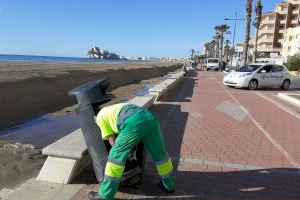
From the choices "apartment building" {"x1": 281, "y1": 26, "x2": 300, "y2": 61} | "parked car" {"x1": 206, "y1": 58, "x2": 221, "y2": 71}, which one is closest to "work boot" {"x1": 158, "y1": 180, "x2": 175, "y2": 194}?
"parked car" {"x1": 206, "y1": 58, "x2": 221, "y2": 71}

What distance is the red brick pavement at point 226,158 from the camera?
471 centimetres

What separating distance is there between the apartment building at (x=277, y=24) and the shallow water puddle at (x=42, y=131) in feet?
283

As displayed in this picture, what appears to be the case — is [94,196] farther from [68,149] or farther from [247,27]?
[247,27]

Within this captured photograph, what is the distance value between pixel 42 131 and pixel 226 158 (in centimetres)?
652

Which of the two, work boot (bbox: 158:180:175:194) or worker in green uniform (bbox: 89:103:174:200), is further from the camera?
work boot (bbox: 158:180:175:194)

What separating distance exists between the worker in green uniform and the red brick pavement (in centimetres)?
54

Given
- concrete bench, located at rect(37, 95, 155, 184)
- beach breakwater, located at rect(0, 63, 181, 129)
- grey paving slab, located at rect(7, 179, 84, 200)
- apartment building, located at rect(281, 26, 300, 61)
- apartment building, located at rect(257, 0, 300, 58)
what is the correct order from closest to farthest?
grey paving slab, located at rect(7, 179, 84, 200) < concrete bench, located at rect(37, 95, 155, 184) < beach breakwater, located at rect(0, 63, 181, 129) < apartment building, located at rect(281, 26, 300, 61) < apartment building, located at rect(257, 0, 300, 58)

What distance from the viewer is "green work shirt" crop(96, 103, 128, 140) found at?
3.96 m

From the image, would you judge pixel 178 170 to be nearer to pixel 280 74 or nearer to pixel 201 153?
pixel 201 153

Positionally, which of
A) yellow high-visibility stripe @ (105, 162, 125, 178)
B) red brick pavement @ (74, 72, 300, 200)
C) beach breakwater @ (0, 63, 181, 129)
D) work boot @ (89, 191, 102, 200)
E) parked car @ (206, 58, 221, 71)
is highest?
yellow high-visibility stripe @ (105, 162, 125, 178)

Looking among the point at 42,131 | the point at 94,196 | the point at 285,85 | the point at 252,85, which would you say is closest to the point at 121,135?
the point at 94,196

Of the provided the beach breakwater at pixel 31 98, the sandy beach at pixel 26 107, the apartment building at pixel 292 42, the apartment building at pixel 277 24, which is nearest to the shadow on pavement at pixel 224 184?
the sandy beach at pixel 26 107

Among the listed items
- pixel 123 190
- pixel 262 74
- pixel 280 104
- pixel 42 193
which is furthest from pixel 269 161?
pixel 262 74

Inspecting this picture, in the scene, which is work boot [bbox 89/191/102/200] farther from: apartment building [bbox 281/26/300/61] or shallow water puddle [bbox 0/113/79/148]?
apartment building [bbox 281/26/300/61]
